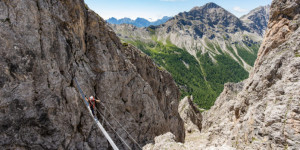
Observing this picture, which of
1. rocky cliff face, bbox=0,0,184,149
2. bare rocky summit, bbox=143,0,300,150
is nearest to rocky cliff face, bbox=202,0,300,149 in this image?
bare rocky summit, bbox=143,0,300,150

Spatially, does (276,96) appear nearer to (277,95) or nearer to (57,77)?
(277,95)

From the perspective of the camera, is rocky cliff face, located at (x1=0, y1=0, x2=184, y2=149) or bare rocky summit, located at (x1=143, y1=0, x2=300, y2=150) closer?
bare rocky summit, located at (x1=143, y1=0, x2=300, y2=150)

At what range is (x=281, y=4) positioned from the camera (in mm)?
28156

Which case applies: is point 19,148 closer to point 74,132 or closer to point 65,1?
point 74,132

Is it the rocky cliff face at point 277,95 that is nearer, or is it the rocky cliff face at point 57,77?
the rocky cliff face at point 277,95

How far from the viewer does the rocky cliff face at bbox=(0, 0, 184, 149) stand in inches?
661

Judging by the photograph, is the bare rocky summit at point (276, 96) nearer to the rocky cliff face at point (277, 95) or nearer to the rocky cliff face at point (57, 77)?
the rocky cliff face at point (277, 95)

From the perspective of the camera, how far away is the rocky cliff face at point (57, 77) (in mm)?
16781

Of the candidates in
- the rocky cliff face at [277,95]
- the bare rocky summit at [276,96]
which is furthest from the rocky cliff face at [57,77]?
the rocky cliff face at [277,95]

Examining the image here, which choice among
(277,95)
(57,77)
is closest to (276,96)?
(277,95)

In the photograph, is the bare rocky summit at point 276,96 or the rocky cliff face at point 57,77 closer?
the bare rocky summit at point 276,96

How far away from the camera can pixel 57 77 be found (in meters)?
20.0

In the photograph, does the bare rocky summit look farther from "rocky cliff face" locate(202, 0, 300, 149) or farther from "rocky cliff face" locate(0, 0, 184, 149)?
"rocky cliff face" locate(0, 0, 184, 149)

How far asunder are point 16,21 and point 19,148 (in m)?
13.1
